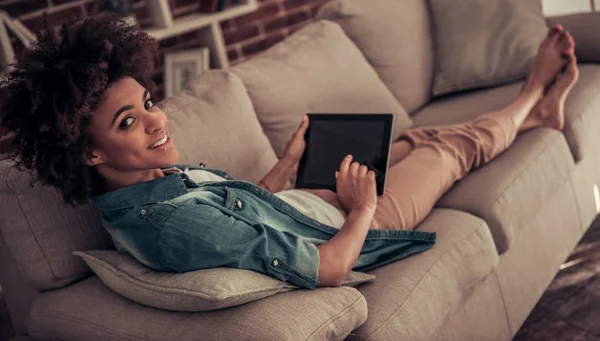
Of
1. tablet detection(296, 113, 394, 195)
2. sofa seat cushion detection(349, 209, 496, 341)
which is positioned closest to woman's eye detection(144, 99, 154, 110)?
tablet detection(296, 113, 394, 195)

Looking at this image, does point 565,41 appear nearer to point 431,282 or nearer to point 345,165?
point 345,165

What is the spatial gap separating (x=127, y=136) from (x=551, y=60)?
1462 millimetres

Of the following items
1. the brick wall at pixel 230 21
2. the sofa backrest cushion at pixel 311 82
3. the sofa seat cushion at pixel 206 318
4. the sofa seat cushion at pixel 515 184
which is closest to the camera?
the sofa seat cushion at pixel 206 318

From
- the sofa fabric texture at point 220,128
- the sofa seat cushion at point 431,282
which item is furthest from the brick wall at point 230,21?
the sofa seat cushion at point 431,282

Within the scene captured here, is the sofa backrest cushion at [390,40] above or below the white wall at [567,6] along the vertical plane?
above

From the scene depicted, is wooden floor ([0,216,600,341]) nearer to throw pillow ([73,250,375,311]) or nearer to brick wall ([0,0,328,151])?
throw pillow ([73,250,375,311])

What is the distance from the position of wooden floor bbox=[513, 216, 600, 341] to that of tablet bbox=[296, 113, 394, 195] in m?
0.67

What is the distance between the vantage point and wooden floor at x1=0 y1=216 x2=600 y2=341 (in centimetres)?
192

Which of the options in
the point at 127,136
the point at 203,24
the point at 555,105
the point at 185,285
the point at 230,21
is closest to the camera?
the point at 185,285

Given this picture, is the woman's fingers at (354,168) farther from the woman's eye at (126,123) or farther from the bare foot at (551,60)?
the bare foot at (551,60)

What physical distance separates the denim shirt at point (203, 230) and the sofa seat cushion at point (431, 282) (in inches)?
6.5

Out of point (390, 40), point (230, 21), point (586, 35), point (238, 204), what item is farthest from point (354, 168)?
point (230, 21)

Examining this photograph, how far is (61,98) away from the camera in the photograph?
1364 millimetres

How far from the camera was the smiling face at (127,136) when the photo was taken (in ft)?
4.69
